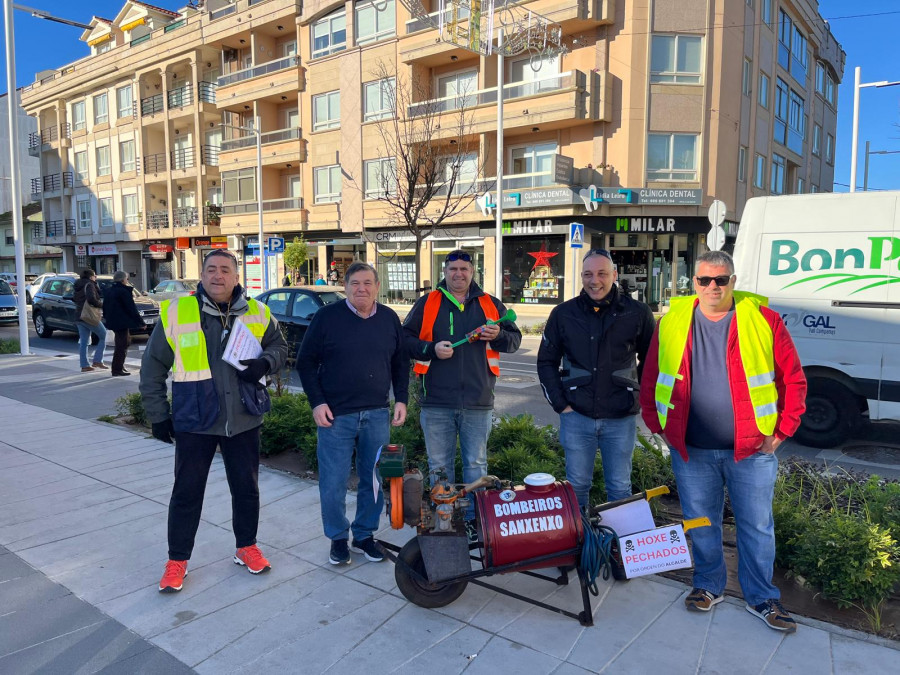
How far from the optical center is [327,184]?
3056cm

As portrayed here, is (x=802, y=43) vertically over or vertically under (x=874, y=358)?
over

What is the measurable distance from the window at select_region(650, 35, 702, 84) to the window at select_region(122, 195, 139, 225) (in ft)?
106

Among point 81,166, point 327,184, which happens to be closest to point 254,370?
point 327,184

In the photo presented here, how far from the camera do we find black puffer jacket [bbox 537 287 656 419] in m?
3.82

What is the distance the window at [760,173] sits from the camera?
87.2 ft

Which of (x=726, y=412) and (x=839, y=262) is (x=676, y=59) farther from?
(x=726, y=412)

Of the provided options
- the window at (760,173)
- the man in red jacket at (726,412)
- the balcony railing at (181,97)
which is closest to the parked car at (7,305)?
the balcony railing at (181,97)

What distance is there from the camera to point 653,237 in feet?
78.0

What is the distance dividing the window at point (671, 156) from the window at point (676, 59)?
195 cm

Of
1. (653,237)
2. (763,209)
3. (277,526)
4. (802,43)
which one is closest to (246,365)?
(277,526)

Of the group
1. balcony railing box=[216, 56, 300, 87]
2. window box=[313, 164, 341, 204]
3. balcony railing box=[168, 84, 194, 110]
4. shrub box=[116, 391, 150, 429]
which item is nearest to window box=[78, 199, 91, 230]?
balcony railing box=[168, 84, 194, 110]

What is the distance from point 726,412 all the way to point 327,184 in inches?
1148

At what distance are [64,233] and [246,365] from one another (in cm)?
5022

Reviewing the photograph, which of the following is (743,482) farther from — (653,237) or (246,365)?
(653,237)
